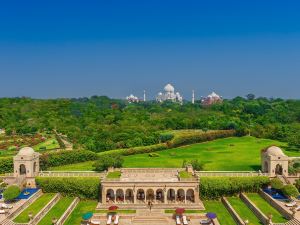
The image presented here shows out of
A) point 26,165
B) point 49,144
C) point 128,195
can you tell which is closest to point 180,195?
point 128,195

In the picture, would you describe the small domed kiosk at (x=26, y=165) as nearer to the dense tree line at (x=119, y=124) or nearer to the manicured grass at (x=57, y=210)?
the manicured grass at (x=57, y=210)

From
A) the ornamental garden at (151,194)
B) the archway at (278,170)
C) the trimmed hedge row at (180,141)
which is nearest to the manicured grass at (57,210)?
the ornamental garden at (151,194)

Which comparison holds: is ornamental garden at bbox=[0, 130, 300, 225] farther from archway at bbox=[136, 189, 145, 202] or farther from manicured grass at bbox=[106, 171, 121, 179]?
archway at bbox=[136, 189, 145, 202]

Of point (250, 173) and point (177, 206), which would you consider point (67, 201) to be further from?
Answer: point (250, 173)

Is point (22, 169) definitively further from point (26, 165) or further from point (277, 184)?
point (277, 184)

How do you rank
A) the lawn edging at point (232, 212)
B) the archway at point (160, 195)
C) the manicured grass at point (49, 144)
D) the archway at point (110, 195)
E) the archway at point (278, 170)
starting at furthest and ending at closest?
the manicured grass at point (49, 144)
the archway at point (278, 170)
the archway at point (110, 195)
the archway at point (160, 195)
the lawn edging at point (232, 212)

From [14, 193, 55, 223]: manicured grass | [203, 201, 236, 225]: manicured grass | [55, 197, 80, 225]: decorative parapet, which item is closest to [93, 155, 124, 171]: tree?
[55, 197, 80, 225]: decorative parapet

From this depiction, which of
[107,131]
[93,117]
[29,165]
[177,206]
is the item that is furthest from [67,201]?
[93,117]

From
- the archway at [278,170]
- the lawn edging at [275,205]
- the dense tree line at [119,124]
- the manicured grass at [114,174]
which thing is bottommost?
the lawn edging at [275,205]
